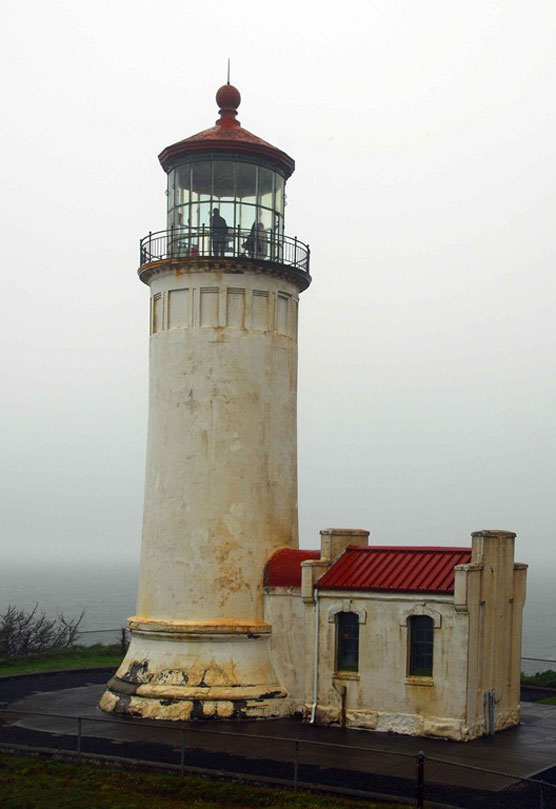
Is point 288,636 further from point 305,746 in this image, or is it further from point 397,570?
point 305,746

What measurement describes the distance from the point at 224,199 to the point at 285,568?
30.4ft

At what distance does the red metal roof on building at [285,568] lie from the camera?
25.3 meters

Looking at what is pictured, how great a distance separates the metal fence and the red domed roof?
13.7m

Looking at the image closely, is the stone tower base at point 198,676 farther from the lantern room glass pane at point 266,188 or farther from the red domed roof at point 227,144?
the red domed roof at point 227,144

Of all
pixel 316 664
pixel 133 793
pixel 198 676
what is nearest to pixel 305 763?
pixel 133 793

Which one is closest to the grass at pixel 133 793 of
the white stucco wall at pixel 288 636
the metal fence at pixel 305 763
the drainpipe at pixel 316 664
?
the metal fence at pixel 305 763

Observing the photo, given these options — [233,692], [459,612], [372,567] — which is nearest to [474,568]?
[459,612]

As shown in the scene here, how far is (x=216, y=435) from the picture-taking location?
2548 cm

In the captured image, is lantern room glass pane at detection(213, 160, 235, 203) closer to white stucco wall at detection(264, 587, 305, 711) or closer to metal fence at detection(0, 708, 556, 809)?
white stucco wall at detection(264, 587, 305, 711)

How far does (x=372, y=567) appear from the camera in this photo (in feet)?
80.5

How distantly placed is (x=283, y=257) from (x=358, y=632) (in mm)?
9522

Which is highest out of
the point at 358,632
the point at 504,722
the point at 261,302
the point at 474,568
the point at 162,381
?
the point at 261,302

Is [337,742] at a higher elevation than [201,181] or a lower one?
lower

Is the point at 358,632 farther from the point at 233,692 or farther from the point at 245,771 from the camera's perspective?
the point at 245,771
